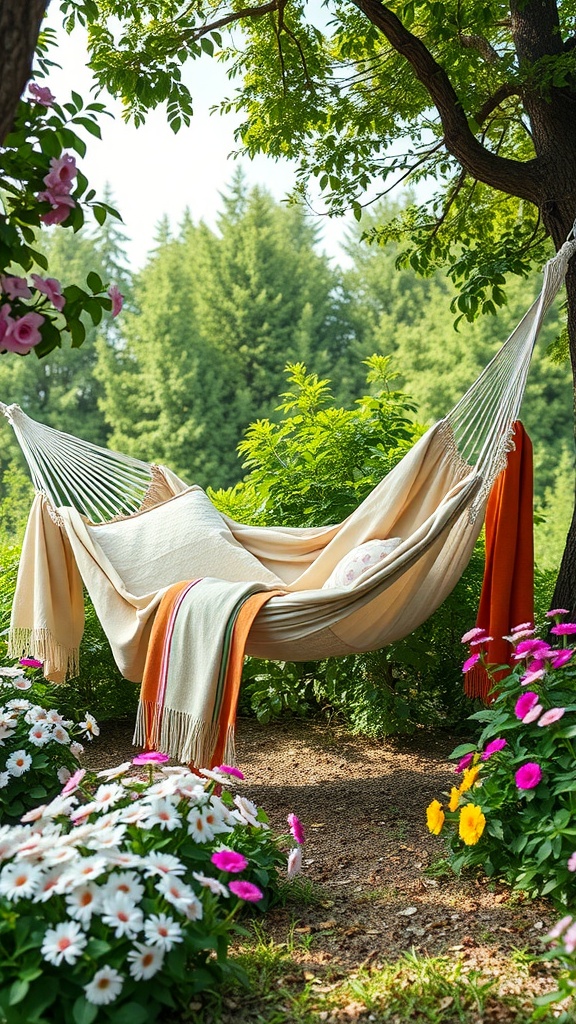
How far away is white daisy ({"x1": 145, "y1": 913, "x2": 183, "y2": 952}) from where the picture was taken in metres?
1.14

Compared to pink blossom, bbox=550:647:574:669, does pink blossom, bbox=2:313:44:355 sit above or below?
above

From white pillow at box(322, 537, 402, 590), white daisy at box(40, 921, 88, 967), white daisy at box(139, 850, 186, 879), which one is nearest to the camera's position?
white daisy at box(40, 921, 88, 967)

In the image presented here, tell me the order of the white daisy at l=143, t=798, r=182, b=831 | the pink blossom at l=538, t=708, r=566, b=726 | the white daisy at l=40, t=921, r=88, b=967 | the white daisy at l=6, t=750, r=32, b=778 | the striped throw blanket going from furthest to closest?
1. the striped throw blanket
2. the white daisy at l=6, t=750, r=32, b=778
3. the pink blossom at l=538, t=708, r=566, b=726
4. the white daisy at l=143, t=798, r=182, b=831
5. the white daisy at l=40, t=921, r=88, b=967

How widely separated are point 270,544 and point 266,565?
6 cm

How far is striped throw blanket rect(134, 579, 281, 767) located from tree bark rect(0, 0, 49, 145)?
4.30 ft

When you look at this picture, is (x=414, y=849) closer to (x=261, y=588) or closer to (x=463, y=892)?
(x=463, y=892)

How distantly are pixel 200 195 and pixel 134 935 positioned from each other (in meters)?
16.9

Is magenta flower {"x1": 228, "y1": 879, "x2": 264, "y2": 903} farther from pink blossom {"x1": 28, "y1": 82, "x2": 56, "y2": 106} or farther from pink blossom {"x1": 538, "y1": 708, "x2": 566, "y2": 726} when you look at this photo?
pink blossom {"x1": 28, "y1": 82, "x2": 56, "y2": 106}

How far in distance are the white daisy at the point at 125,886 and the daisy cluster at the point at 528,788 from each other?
708 mm

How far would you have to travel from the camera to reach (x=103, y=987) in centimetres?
111

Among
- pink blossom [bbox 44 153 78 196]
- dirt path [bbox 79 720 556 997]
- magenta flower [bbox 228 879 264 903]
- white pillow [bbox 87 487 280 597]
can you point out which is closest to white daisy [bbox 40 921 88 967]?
magenta flower [bbox 228 879 264 903]

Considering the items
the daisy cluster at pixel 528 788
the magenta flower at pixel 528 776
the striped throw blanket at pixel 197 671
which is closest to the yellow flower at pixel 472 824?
the daisy cluster at pixel 528 788

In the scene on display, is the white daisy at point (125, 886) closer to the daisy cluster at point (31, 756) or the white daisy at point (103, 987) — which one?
the white daisy at point (103, 987)

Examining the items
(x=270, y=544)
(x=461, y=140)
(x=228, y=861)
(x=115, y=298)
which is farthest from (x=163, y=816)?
(x=461, y=140)
